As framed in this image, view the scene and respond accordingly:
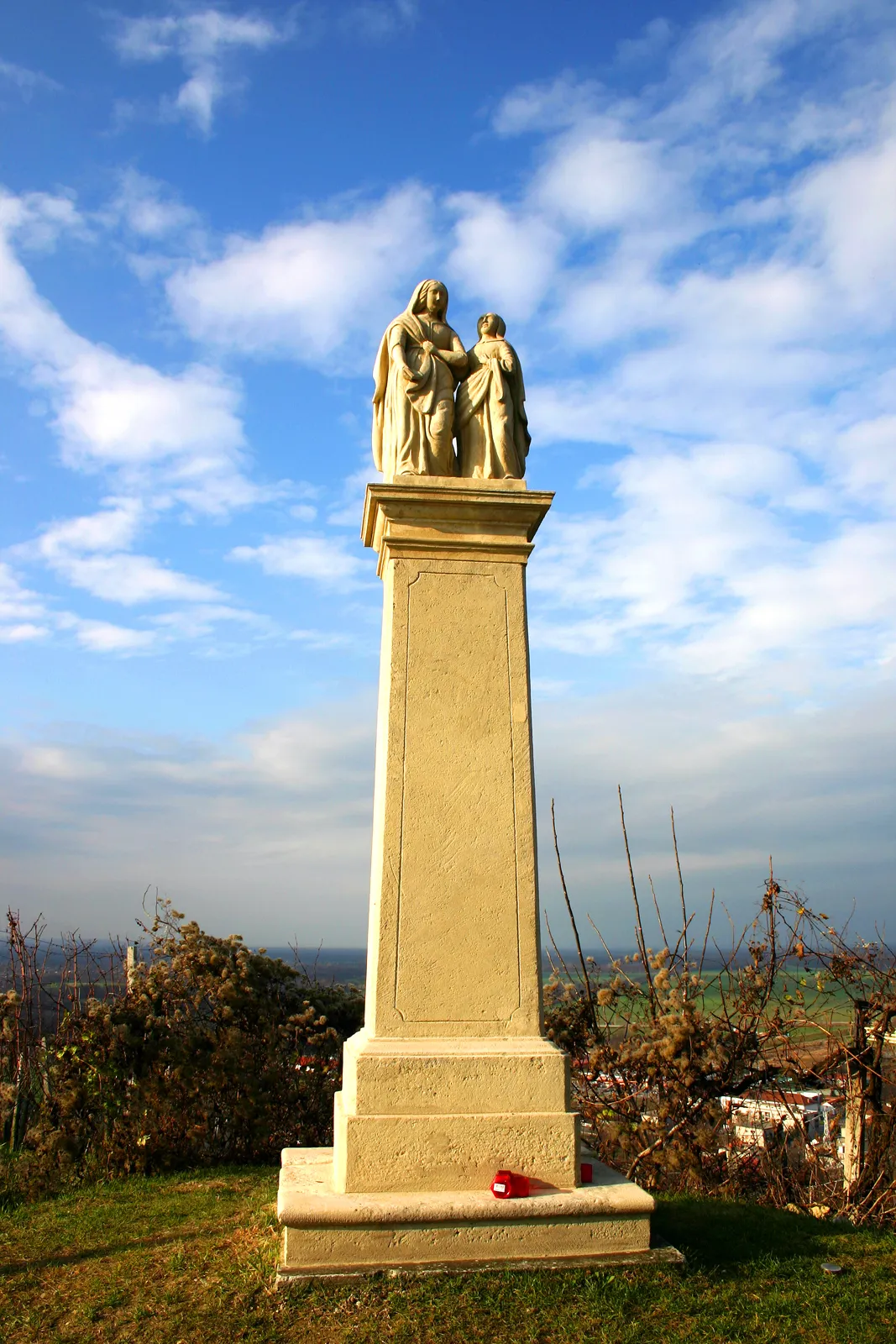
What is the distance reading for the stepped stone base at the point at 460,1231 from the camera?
3992 mm

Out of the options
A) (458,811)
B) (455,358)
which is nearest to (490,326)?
(455,358)

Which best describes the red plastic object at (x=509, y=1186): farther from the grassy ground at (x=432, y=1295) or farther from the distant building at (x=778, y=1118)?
the distant building at (x=778, y=1118)

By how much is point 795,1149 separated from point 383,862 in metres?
4.17

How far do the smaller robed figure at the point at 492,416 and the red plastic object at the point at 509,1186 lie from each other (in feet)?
12.2

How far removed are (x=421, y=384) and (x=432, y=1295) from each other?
4.65 meters

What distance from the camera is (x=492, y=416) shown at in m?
5.64

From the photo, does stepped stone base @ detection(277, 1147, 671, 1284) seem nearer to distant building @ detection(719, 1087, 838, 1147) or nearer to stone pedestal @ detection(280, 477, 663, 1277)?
stone pedestal @ detection(280, 477, 663, 1277)

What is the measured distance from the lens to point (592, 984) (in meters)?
7.32

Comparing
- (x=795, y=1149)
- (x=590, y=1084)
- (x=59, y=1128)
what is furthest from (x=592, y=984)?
(x=59, y=1128)

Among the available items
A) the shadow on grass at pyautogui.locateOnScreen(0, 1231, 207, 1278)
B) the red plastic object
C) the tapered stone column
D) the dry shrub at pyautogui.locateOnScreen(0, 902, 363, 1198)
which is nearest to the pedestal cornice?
the tapered stone column

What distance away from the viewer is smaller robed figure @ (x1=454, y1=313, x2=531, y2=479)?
5586 millimetres

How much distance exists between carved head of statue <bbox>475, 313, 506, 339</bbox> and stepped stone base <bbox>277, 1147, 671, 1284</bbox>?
4.85m

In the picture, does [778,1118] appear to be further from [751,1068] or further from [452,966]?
[452,966]

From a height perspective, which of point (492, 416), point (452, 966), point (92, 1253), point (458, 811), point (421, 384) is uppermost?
point (421, 384)
